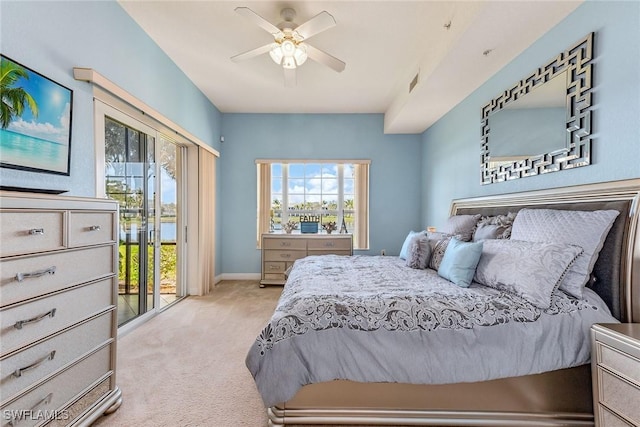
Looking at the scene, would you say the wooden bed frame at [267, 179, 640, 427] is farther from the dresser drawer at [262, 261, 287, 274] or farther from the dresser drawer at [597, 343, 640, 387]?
the dresser drawer at [262, 261, 287, 274]

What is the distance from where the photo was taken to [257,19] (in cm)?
223

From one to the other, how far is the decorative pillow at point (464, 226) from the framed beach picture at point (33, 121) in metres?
3.08

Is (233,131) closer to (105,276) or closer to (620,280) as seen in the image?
(105,276)

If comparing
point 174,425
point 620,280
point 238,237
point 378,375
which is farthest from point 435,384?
point 238,237

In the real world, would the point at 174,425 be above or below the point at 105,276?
below

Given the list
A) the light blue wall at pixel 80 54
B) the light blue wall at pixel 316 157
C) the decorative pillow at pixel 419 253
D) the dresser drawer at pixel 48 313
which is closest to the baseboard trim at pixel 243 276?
the light blue wall at pixel 316 157

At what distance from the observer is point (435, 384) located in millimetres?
1561

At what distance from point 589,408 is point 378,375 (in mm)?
1126

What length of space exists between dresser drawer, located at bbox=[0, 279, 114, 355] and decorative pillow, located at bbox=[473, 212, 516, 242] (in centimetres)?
266

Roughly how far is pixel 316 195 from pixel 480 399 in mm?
4104

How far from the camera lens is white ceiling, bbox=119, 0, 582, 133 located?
87.9 inches

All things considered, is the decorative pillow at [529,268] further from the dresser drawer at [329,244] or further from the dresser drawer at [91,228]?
the dresser drawer at [329,244]

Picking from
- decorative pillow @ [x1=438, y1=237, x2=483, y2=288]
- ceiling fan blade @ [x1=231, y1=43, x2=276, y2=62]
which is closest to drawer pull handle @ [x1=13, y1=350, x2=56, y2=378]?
decorative pillow @ [x1=438, y1=237, x2=483, y2=288]

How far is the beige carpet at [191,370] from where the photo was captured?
174 centimetres
